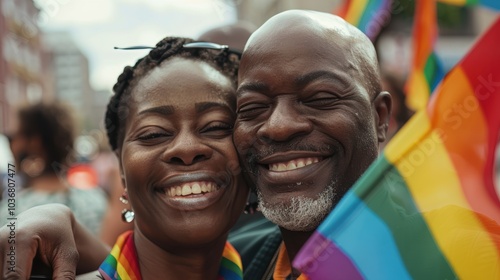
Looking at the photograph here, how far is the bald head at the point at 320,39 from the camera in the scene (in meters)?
2.38

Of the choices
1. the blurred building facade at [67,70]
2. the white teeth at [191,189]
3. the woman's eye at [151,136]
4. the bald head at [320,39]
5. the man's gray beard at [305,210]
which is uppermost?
the bald head at [320,39]

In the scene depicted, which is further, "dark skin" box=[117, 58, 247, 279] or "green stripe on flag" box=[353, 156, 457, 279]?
"dark skin" box=[117, 58, 247, 279]

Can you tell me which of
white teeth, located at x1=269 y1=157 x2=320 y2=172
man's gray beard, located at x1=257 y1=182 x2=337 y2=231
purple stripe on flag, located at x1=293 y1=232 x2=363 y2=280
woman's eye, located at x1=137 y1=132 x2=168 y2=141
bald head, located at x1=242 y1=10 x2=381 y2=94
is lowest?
man's gray beard, located at x1=257 y1=182 x2=337 y2=231

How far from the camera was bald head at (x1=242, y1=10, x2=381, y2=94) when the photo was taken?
2383mm

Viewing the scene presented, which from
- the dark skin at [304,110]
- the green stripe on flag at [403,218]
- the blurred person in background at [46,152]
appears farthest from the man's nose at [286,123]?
the blurred person in background at [46,152]

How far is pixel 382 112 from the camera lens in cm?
253

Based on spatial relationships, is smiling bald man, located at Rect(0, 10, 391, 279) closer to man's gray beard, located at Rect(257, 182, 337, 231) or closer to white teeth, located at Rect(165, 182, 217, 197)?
man's gray beard, located at Rect(257, 182, 337, 231)

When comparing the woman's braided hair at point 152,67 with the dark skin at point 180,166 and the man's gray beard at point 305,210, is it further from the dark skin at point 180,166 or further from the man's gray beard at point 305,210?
the man's gray beard at point 305,210

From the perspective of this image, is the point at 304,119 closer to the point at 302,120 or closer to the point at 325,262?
the point at 302,120

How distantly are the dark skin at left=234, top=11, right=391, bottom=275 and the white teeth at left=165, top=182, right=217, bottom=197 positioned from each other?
150mm

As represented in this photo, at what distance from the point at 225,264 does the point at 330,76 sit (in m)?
0.82

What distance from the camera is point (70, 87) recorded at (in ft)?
63.9

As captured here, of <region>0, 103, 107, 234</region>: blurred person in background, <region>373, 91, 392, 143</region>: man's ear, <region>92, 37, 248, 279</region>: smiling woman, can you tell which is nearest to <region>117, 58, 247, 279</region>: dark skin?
<region>92, 37, 248, 279</region>: smiling woman

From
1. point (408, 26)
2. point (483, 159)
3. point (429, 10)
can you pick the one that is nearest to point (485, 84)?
point (483, 159)
